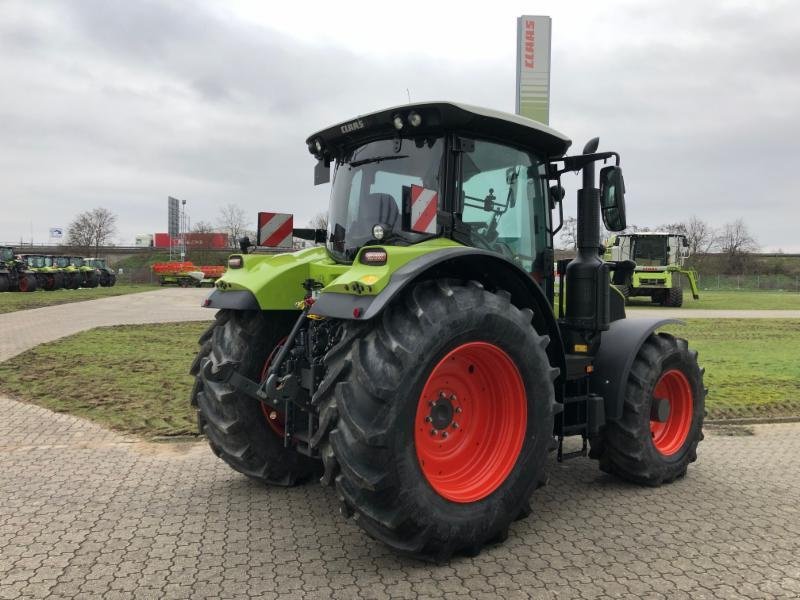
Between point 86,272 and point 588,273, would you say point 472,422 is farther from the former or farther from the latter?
point 86,272

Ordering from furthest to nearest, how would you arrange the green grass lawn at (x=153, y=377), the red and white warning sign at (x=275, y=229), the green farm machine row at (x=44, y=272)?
the green farm machine row at (x=44, y=272) → the green grass lawn at (x=153, y=377) → the red and white warning sign at (x=275, y=229)

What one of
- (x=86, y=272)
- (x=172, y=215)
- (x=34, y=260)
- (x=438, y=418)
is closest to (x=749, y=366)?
(x=438, y=418)

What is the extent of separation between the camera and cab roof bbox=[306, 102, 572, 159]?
352 centimetres

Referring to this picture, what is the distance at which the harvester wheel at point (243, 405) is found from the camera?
151 inches

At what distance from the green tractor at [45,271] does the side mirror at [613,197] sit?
34.1 m

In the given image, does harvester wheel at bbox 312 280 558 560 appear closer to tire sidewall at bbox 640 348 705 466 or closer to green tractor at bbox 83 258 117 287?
tire sidewall at bbox 640 348 705 466

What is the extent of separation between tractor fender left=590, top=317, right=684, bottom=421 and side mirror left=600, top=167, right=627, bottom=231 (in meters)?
0.78

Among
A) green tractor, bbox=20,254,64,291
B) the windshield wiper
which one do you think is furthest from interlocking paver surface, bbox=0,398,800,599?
green tractor, bbox=20,254,64,291

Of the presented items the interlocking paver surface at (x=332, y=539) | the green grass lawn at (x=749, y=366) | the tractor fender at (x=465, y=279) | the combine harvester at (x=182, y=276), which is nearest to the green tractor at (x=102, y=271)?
the combine harvester at (x=182, y=276)

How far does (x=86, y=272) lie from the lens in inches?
1490

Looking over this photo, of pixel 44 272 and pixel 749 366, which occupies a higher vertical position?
pixel 44 272

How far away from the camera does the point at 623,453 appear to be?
13.8 ft

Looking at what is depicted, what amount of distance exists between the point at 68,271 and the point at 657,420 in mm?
36915

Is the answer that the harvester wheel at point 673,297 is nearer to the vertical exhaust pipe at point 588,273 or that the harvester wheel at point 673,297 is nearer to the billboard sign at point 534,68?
the billboard sign at point 534,68
